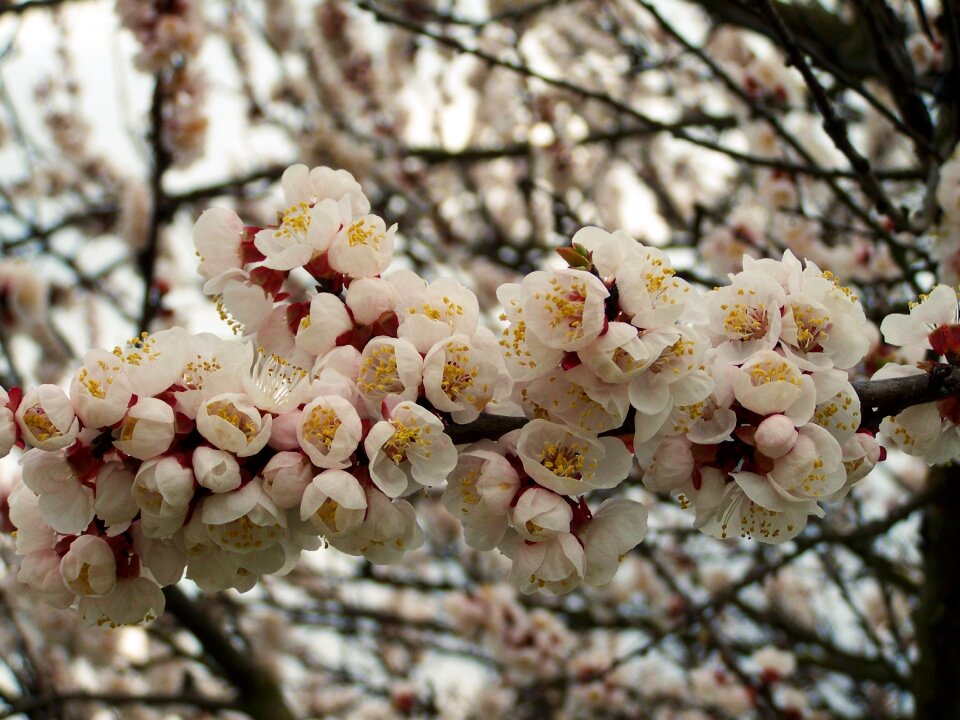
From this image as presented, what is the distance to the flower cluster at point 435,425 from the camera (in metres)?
1.24

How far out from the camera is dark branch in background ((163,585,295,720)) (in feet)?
11.2

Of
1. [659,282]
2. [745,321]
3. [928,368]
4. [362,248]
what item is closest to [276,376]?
[362,248]

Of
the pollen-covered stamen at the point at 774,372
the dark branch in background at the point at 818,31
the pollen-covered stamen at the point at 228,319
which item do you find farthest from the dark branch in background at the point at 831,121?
the pollen-covered stamen at the point at 228,319

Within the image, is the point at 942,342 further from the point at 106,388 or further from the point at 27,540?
the point at 27,540

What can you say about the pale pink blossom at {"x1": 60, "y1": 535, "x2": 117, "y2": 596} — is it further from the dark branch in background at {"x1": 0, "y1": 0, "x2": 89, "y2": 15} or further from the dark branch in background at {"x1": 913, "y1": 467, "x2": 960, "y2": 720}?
the dark branch in background at {"x1": 913, "y1": 467, "x2": 960, "y2": 720}

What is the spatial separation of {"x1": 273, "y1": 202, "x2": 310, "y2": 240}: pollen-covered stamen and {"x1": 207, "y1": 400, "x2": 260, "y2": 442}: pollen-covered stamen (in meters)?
0.36

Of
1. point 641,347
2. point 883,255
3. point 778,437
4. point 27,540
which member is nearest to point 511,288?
point 641,347

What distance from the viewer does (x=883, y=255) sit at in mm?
3771

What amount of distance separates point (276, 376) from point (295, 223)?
0.92 feet

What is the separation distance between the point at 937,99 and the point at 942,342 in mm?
1514

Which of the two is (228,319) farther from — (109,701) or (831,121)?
(109,701)

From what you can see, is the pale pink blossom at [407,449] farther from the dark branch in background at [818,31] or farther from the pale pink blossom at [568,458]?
the dark branch in background at [818,31]

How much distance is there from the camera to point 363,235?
1.47m

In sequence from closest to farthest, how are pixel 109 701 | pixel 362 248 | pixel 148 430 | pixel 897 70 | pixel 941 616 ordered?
pixel 148 430 → pixel 362 248 → pixel 897 70 → pixel 941 616 → pixel 109 701
